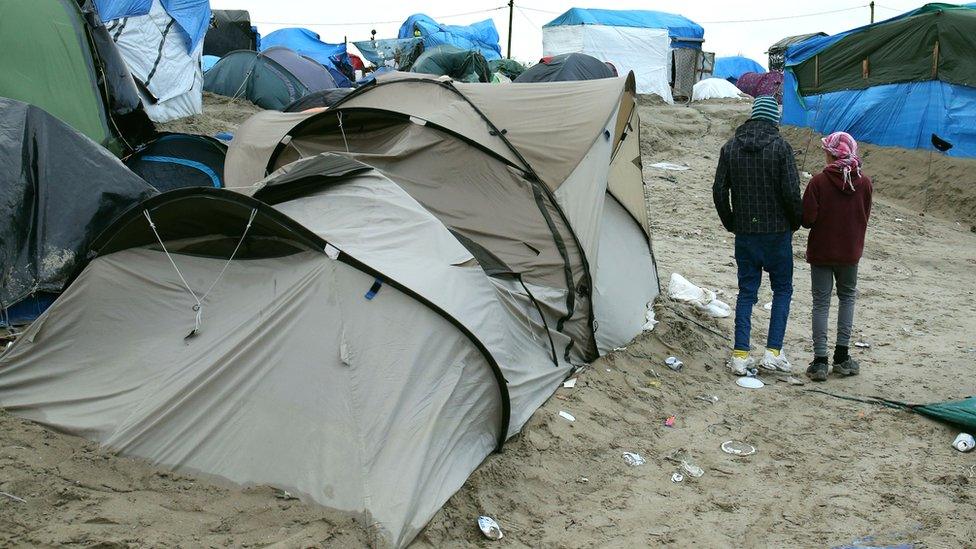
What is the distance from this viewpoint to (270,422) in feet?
13.2

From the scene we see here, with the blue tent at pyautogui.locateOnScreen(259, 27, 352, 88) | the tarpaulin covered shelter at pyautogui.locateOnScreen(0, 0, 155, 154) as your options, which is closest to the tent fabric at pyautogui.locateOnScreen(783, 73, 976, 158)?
the tarpaulin covered shelter at pyautogui.locateOnScreen(0, 0, 155, 154)

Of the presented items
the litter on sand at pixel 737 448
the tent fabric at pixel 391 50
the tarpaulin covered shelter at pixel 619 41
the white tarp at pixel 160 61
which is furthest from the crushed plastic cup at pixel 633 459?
the tarpaulin covered shelter at pixel 619 41

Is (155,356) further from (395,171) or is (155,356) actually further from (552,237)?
(552,237)

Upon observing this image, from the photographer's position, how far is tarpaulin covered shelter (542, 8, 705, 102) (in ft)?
84.4

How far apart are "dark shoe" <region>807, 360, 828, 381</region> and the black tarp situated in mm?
5446

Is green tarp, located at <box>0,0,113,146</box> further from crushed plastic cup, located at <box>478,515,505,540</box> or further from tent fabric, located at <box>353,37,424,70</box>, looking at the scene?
tent fabric, located at <box>353,37,424,70</box>

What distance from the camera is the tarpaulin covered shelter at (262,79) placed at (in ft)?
56.4

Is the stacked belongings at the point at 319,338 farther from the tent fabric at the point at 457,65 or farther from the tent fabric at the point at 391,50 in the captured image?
the tent fabric at the point at 391,50

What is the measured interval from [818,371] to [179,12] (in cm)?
1261

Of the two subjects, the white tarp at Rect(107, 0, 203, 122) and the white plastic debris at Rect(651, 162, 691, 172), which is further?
the white plastic debris at Rect(651, 162, 691, 172)

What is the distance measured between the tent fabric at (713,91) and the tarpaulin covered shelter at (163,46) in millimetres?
17851

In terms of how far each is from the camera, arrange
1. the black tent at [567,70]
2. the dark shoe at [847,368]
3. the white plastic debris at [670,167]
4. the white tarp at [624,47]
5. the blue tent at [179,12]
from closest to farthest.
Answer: the dark shoe at [847,368], the blue tent at [179,12], the white plastic debris at [670,167], the black tent at [567,70], the white tarp at [624,47]

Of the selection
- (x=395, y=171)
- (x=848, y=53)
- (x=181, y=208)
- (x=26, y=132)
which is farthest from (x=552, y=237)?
(x=848, y=53)

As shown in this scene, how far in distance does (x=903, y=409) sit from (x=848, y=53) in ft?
42.7
